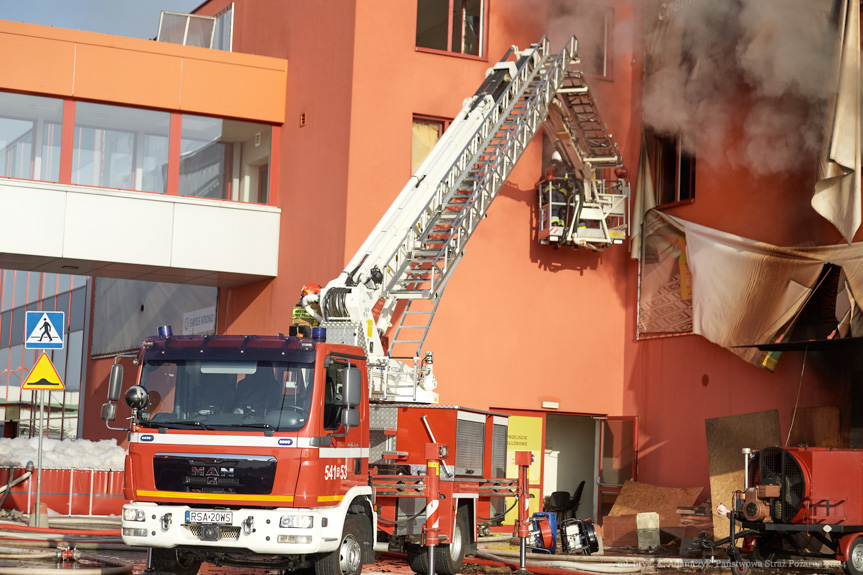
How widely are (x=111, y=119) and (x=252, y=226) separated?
3.20 m

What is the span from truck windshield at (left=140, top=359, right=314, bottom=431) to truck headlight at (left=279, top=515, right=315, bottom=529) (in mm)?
768

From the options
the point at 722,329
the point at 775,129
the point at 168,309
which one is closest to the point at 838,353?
the point at 722,329

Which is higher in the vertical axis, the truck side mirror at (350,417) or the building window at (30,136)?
the building window at (30,136)

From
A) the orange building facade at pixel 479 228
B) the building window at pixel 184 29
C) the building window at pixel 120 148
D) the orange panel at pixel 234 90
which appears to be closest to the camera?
the orange building facade at pixel 479 228

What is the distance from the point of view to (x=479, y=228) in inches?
808

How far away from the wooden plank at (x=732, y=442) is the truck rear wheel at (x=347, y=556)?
764 centimetres

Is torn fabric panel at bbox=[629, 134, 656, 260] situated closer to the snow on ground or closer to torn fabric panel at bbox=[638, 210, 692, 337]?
torn fabric panel at bbox=[638, 210, 692, 337]

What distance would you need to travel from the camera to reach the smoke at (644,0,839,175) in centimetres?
1784

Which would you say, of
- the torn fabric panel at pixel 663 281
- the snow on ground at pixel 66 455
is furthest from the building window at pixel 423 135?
the snow on ground at pixel 66 455

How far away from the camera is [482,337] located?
67.0ft

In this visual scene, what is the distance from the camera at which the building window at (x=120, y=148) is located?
20.7 m

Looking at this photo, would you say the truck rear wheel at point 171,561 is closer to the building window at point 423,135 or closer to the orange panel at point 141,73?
the building window at point 423,135

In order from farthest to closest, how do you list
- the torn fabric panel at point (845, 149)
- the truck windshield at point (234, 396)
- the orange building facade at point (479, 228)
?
1. the orange building facade at point (479, 228)
2. the torn fabric panel at point (845, 149)
3. the truck windshield at point (234, 396)

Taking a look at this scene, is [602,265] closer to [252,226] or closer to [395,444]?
[252,226]
